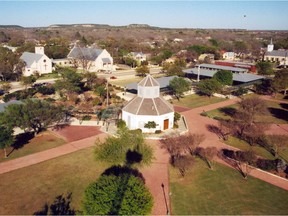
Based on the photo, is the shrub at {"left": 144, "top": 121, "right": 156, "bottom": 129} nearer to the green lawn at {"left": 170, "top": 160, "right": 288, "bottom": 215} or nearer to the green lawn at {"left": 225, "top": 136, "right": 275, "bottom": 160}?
the green lawn at {"left": 225, "top": 136, "right": 275, "bottom": 160}

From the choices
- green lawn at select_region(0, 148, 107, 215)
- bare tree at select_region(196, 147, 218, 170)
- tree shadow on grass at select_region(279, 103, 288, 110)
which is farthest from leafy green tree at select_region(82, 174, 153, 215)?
tree shadow on grass at select_region(279, 103, 288, 110)

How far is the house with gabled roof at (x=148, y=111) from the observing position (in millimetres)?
41875

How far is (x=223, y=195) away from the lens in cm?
2625

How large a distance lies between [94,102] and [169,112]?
17914mm

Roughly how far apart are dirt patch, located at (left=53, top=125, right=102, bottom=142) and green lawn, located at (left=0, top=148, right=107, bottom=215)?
19.4ft

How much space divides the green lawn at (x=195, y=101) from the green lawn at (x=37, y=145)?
92.1ft

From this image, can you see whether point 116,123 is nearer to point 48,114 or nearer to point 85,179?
point 48,114

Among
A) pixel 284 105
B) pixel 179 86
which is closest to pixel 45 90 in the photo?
pixel 179 86

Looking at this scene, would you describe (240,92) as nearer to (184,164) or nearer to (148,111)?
(148,111)

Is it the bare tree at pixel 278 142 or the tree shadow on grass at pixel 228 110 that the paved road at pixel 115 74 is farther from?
the bare tree at pixel 278 142

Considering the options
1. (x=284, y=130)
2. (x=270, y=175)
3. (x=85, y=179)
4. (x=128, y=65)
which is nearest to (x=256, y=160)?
(x=270, y=175)

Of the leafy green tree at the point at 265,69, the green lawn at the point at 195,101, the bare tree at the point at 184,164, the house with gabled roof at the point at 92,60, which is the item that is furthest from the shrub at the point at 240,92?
the house with gabled roof at the point at 92,60

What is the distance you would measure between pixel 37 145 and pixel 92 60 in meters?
62.4

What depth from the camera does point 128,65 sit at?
352 feet
